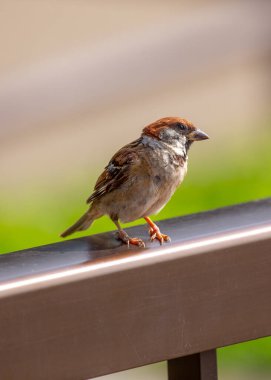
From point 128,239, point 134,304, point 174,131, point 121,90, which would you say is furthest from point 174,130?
point 121,90

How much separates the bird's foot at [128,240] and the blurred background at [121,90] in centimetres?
386

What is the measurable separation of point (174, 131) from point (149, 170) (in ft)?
0.42

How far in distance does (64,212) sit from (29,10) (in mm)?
3127

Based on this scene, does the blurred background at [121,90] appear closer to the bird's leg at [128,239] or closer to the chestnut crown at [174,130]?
the chestnut crown at [174,130]

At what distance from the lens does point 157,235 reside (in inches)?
75.6

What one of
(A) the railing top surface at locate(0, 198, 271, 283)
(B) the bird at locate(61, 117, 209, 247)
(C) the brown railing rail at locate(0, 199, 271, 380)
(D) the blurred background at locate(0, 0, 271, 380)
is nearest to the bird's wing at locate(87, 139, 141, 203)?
(B) the bird at locate(61, 117, 209, 247)

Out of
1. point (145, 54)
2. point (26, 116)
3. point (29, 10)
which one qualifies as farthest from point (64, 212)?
point (29, 10)

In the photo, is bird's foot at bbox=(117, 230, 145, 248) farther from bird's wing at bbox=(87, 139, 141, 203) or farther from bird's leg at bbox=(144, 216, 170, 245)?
bird's wing at bbox=(87, 139, 141, 203)

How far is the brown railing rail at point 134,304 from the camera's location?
160 centimetres

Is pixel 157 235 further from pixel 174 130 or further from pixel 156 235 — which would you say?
pixel 174 130

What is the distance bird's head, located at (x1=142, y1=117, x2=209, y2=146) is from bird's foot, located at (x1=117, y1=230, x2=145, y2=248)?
3.20 feet

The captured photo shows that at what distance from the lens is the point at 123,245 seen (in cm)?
190

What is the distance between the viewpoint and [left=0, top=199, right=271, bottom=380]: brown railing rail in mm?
1596

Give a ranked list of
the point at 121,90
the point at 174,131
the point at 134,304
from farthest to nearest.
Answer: the point at 121,90, the point at 174,131, the point at 134,304
